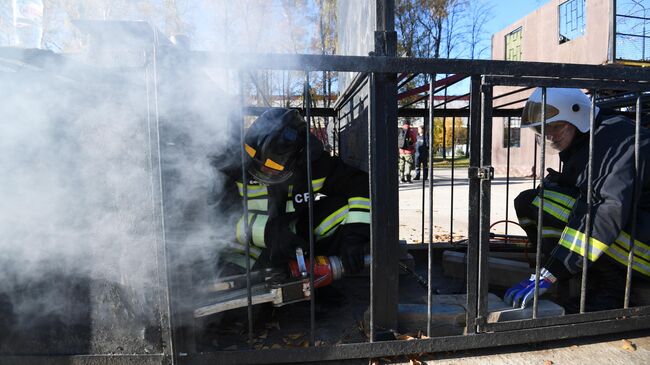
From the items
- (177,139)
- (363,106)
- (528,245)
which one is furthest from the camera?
(528,245)

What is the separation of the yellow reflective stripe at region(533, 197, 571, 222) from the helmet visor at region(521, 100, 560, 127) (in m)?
0.56

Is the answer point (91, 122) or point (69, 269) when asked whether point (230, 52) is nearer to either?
point (91, 122)

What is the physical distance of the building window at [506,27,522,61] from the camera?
17.2m

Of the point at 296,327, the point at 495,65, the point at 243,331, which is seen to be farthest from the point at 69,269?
the point at 495,65

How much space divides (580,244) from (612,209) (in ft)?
0.84

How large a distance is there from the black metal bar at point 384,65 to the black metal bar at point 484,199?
13 cm

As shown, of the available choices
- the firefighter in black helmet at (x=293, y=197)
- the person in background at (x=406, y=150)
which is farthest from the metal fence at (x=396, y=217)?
the person in background at (x=406, y=150)

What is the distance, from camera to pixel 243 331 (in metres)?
2.32

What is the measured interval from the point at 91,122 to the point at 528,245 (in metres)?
3.51

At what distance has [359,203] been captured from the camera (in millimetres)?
2471

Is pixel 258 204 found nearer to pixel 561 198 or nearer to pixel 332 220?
pixel 332 220

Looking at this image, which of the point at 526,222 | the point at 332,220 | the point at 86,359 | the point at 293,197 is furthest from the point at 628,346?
the point at 86,359

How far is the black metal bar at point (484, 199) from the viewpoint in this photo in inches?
77.0

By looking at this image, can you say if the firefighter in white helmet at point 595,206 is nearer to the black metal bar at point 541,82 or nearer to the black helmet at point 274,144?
the black metal bar at point 541,82
